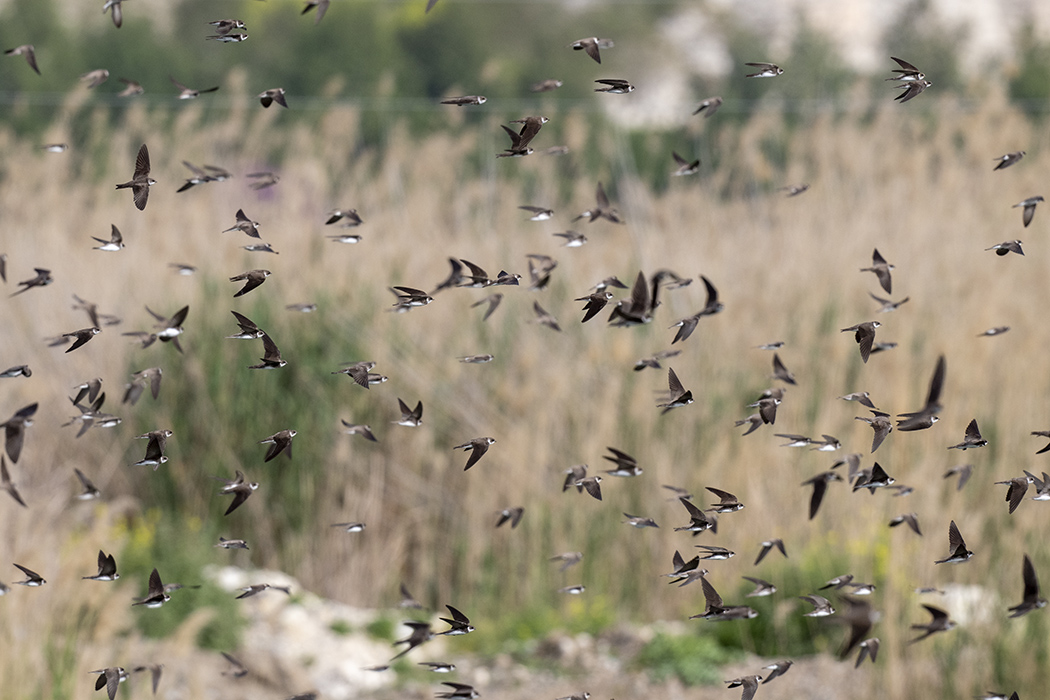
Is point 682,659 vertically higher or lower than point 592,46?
lower

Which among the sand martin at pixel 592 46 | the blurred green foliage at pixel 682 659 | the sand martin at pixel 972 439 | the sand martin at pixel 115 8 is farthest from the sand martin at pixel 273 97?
the blurred green foliage at pixel 682 659

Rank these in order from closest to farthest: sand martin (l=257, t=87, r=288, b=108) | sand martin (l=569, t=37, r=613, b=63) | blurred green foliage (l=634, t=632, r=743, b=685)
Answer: sand martin (l=569, t=37, r=613, b=63)
sand martin (l=257, t=87, r=288, b=108)
blurred green foliage (l=634, t=632, r=743, b=685)

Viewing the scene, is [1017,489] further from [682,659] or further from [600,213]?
[682,659]

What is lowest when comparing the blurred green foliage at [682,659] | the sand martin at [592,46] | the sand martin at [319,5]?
the blurred green foliage at [682,659]

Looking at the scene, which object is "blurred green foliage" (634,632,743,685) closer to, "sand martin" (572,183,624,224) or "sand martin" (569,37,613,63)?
"sand martin" (572,183,624,224)

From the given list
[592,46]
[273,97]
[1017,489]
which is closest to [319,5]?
[273,97]

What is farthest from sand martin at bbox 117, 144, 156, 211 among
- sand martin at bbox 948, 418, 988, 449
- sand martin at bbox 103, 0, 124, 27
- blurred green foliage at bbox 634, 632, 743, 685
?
blurred green foliage at bbox 634, 632, 743, 685

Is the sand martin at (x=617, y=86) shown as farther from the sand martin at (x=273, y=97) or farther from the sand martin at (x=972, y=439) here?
the sand martin at (x=972, y=439)

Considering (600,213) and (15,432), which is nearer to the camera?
(15,432)

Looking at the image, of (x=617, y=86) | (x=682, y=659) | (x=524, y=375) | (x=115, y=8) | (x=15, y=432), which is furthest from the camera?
(x=524, y=375)
